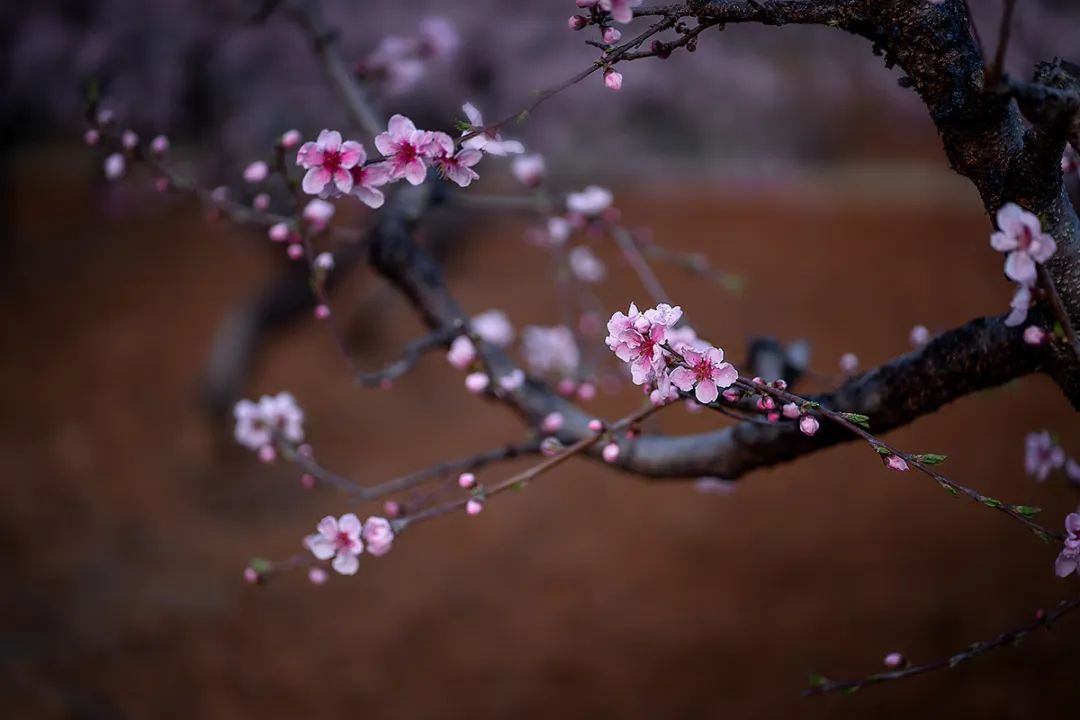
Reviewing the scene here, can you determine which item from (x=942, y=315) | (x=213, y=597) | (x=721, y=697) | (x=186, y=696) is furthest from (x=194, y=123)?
(x=942, y=315)

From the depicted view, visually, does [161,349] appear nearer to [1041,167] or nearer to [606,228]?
[606,228]

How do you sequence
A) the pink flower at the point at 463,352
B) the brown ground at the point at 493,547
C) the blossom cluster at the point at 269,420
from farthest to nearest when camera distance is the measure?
1. the brown ground at the point at 493,547
2. the blossom cluster at the point at 269,420
3. the pink flower at the point at 463,352

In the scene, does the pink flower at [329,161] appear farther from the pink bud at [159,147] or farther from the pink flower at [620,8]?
the pink bud at [159,147]

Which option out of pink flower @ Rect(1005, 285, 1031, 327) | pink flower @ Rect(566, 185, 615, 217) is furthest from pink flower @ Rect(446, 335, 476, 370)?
pink flower @ Rect(1005, 285, 1031, 327)

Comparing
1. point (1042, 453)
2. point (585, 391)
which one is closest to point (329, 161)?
point (585, 391)

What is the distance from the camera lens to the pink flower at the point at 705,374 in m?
0.84

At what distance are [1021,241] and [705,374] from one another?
0.30 metres

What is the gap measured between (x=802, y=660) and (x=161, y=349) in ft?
11.3

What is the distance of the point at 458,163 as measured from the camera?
883 mm

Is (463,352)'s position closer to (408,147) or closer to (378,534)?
(378,534)

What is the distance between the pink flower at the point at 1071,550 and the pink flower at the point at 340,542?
752 millimetres

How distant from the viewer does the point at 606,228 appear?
175 cm

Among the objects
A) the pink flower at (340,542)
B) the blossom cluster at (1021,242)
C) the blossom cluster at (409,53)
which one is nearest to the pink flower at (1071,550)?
the blossom cluster at (1021,242)

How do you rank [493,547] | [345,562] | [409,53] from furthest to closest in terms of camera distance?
1. [493,547]
2. [409,53]
3. [345,562]
